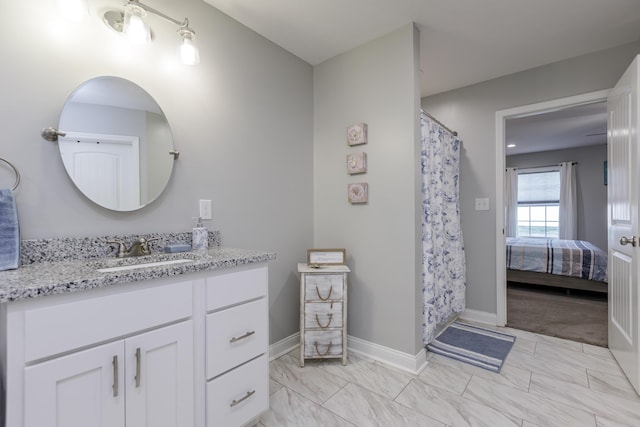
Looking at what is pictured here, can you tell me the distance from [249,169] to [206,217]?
0.46m

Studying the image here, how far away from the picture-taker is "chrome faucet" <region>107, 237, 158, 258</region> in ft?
4.57

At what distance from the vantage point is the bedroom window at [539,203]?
618cm

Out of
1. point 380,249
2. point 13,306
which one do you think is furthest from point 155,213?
point 380,249

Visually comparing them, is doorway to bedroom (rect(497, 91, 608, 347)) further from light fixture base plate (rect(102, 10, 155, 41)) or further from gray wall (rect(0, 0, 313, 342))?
light fixture base plate (rect(102, 10, 155, 41))

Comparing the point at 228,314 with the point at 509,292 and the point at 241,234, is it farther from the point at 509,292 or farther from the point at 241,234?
the point at 509,292

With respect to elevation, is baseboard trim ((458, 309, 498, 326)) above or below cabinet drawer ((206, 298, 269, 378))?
below

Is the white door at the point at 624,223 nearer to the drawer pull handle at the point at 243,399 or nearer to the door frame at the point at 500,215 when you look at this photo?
the door frame at the point at 500,215

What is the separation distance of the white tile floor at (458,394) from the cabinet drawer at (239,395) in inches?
7.5

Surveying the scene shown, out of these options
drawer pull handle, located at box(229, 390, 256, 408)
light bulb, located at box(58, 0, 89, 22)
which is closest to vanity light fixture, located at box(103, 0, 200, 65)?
light bulb, located at box(58, 0, 89, 22)

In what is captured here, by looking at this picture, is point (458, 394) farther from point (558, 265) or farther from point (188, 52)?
point (558, 265)

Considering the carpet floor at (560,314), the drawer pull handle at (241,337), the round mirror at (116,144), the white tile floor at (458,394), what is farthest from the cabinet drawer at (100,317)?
the carpet floor at (560,314)

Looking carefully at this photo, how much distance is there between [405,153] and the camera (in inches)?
80.4

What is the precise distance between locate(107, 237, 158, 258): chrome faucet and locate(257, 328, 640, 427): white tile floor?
41.5 inches

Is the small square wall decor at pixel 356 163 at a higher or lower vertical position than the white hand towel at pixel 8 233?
higher
